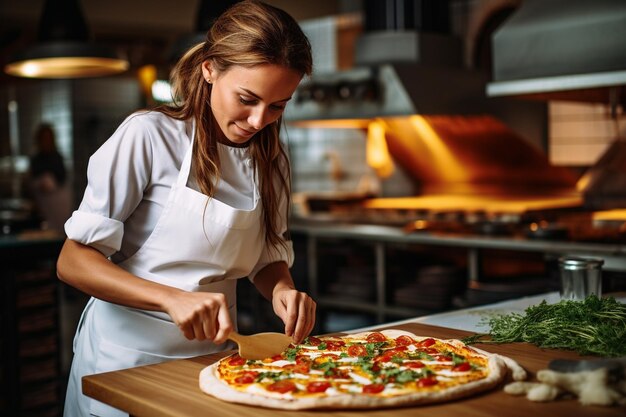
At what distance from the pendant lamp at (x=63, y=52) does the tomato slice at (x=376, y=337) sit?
3.27m

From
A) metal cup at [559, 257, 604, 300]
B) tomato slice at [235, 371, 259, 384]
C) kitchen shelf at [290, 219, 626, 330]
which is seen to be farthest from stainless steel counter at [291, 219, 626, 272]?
tomato slice at [235, 371, 259, 384]

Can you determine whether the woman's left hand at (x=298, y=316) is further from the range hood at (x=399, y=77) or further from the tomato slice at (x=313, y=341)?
the range hood at (x=399, y=77)

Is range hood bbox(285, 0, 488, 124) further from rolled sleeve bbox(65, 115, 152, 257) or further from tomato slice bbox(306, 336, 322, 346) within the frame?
rolled sleeve bbox(65, 115, 152, 257)

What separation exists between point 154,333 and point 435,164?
467cm

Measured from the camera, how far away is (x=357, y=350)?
2021 millimetres

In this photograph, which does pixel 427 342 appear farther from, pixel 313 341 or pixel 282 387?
pixel 282 387

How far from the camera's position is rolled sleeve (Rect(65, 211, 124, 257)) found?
198cm

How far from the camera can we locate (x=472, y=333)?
230 centimetres

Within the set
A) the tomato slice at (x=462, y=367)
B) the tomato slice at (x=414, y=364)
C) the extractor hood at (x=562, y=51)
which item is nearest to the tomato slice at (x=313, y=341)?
the tomato slice at (x=414, y=364)

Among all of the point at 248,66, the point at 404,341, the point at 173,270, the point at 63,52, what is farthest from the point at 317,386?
the point at 63,52

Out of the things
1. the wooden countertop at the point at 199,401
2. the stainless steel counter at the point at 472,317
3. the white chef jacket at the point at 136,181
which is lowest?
the stainless steel counter at the point at 472,317

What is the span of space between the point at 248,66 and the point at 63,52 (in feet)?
10.5

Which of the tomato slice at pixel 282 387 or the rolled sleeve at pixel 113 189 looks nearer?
the tomato slice at pixel 282 387

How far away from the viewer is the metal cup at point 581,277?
2521mm
